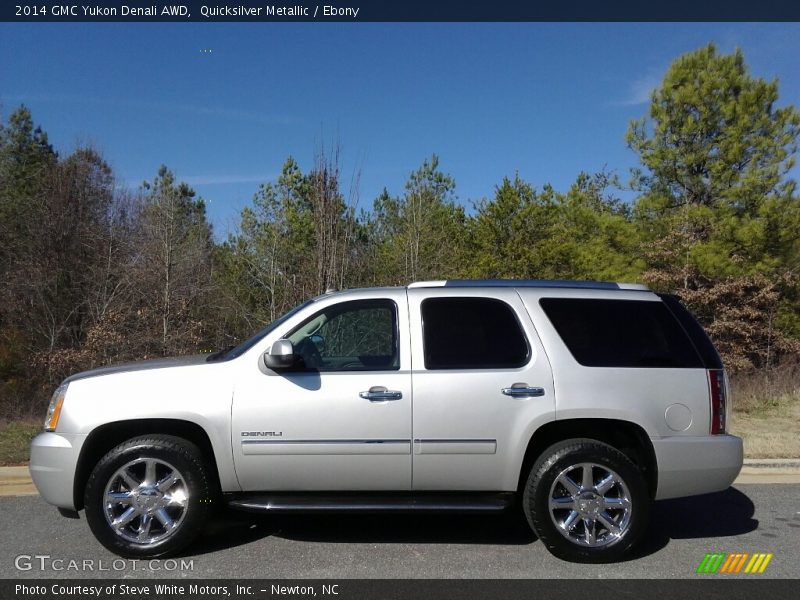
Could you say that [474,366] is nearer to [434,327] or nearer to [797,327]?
[434,327]

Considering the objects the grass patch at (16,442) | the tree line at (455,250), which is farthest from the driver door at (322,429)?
the tree line at (455,250)

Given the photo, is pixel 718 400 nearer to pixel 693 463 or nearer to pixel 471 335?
pixel 693 463

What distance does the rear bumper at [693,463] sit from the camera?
469 cm

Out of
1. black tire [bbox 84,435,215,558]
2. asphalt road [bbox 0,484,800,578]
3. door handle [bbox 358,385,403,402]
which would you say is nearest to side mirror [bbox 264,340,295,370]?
door handle [bbox 358,385,403,402]

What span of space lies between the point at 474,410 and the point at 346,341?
1.23 m

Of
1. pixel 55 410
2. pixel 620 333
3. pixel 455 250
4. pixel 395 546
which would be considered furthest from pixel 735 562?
pixel 455 250

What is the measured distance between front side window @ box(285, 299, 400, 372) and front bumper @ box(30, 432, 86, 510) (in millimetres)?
1557

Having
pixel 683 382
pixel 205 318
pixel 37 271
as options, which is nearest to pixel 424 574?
pixel 683 382

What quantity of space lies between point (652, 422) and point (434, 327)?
1582 mm

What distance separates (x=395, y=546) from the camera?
4.95 m

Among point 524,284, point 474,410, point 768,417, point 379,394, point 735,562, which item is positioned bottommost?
point 735,562

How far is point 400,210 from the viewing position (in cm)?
2538

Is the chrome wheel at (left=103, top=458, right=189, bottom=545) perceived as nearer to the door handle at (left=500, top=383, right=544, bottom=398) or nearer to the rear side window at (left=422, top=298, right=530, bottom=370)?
the rear side window at (left=422, top=298, right=530, bottom=370)
